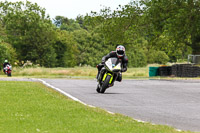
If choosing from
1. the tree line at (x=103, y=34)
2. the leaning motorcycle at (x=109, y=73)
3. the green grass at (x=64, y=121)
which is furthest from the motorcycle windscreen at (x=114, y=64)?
the tree line at (x=103, y=34)

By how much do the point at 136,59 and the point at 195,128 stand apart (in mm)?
104754

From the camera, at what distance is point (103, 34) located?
4597 centimetres

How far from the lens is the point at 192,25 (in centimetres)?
3931

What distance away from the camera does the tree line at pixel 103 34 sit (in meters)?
40.5

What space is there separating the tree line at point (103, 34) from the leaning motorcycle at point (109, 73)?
69.8 ft

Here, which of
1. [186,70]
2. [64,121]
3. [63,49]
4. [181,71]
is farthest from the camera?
[63,49]

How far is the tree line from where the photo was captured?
40.5 metres

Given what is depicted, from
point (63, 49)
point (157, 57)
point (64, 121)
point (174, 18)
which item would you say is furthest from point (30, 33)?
point (64, 121)

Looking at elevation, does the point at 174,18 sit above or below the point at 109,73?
above

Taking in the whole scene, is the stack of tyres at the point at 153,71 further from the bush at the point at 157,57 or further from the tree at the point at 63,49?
the bush at the point at 157,57

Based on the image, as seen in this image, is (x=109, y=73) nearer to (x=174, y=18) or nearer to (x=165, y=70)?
(x=174, y=18)

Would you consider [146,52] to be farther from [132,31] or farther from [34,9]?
[132,31]

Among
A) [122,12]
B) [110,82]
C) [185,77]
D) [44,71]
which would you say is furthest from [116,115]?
[44,71]

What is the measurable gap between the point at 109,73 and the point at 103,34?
1107 inches
